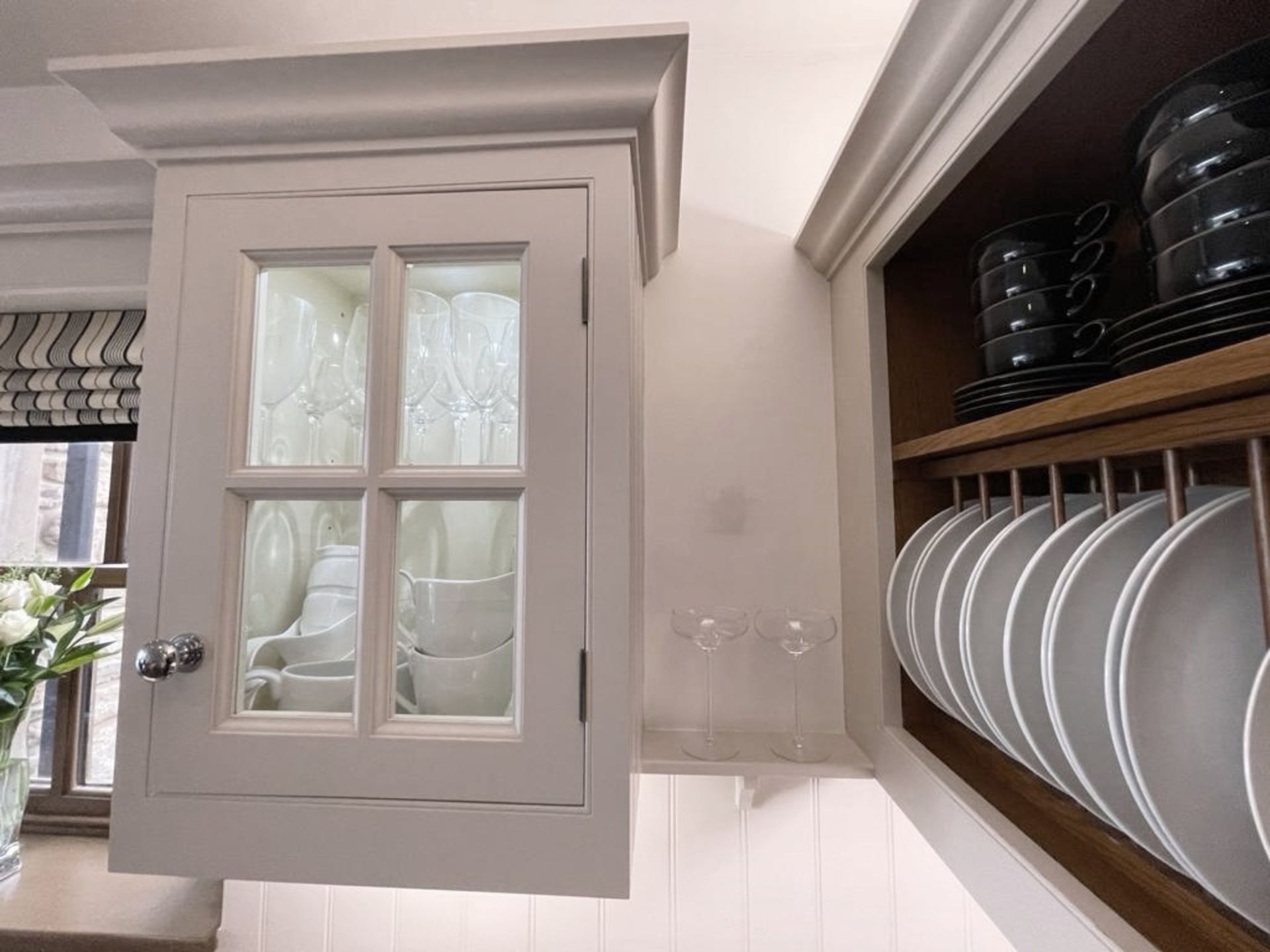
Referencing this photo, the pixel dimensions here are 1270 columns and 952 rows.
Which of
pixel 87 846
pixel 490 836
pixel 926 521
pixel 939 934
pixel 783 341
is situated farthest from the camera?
pixel 87 846

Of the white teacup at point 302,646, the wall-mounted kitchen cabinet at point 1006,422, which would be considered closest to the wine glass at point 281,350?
the white teacup at point 302,646

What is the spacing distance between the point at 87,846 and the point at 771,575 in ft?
4.68

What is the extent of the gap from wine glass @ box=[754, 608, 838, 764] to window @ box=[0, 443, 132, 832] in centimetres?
130

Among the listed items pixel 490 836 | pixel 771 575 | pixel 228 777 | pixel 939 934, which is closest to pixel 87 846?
pixel 228 777

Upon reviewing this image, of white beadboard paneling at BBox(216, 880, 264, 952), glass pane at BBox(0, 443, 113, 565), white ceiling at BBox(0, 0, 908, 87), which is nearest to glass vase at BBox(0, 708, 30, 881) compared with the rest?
glass pane at BBox(0, 443, 113, 565)

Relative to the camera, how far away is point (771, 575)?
3.18ft

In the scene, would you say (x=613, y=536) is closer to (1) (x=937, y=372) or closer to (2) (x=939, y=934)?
(1) (x=937, y=372)

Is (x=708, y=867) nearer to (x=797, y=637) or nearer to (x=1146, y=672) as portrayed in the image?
(x=797, y=637)

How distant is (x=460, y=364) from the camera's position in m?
0.70

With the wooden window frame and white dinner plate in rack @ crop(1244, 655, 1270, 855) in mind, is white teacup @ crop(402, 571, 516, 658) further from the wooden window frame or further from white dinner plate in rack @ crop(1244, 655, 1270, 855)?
the wooden window frame

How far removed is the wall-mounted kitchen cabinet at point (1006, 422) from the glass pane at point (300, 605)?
0.65m

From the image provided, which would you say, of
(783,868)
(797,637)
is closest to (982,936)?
(783,868)

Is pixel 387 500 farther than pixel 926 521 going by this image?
No

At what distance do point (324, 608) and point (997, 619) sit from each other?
28.2 inches
